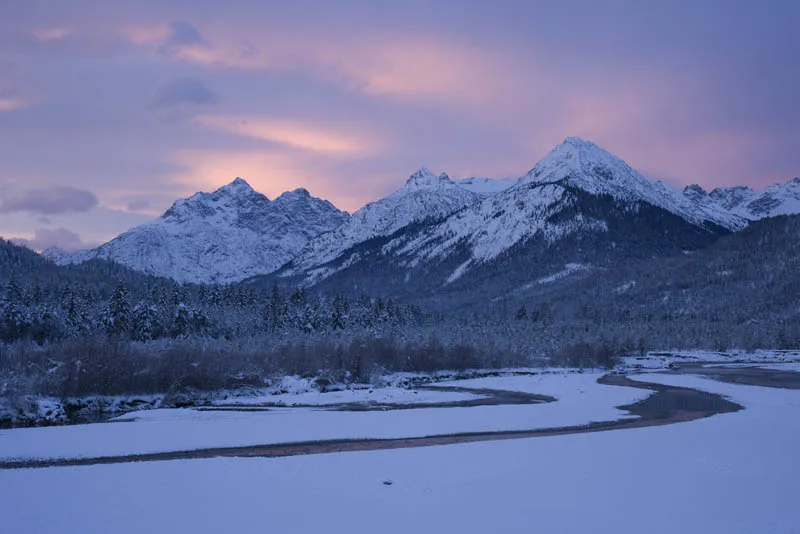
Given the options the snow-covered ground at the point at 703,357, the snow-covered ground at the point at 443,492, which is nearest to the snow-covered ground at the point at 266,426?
the snow-covered ground at the point at 443,492

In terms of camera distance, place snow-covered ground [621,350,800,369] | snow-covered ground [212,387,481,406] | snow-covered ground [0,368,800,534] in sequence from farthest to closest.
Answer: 1. snow-covered ground [621,350,800,369]
2. snow-covered ground [212,387,481,406]
3. snow-covered ground [0,368,800,534]

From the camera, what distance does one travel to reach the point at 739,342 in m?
152

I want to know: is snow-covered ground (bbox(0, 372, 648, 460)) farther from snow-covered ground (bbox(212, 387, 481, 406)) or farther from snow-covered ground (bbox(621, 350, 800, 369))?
snow-covered ground (bbox(621, 350, 800, 369))

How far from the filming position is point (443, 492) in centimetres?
2138

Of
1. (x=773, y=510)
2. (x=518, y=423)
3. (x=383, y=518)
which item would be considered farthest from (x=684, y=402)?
(x=383, y=518)

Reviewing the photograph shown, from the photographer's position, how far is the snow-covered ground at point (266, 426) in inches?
1261

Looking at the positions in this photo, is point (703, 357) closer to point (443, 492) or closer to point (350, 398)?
point (350, 398)

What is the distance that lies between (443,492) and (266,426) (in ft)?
66.0

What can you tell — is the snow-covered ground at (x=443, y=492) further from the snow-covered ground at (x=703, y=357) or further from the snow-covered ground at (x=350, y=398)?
→ the snow-covered ground at (x=703, y=357)

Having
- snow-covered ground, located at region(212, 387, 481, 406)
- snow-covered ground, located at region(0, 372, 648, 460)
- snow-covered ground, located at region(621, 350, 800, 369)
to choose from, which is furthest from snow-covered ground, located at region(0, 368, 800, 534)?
snow-covered ground, located at region(621, 350, 800, 369)

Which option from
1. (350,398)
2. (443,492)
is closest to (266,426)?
(350,398)

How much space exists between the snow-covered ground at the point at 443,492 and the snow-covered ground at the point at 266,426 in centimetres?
639

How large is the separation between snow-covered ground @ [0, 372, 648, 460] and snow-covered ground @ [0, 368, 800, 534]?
6390mm

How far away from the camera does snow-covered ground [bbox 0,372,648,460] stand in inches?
1261
